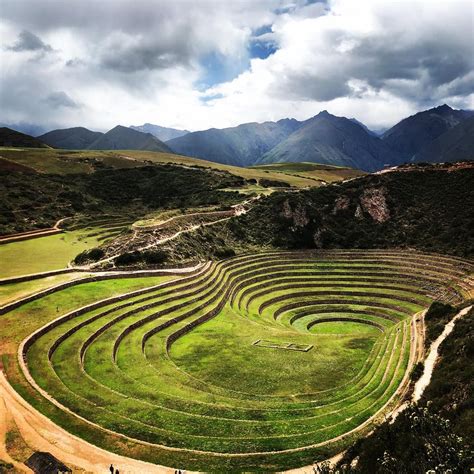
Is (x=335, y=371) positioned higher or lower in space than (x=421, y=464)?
lower

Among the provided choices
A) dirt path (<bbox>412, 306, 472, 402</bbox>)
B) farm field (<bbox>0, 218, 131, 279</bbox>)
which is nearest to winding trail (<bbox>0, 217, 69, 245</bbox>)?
farm field (<bbox>0, 218, 131, 279</bbox>)

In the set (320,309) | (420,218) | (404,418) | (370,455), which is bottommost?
(320,309)

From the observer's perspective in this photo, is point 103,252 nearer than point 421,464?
No

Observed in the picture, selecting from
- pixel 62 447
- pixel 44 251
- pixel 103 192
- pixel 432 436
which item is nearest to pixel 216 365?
pixel 62 447

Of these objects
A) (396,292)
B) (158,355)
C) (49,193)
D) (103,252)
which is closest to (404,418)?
(158,355)

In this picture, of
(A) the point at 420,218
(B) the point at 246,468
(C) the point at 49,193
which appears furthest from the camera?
(C) the point at 49,193

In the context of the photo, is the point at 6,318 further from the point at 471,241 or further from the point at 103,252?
the point at 471,241

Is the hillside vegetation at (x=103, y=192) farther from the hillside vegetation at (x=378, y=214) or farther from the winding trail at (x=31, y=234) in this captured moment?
the hillside vegetation at (x=378, y=214)
